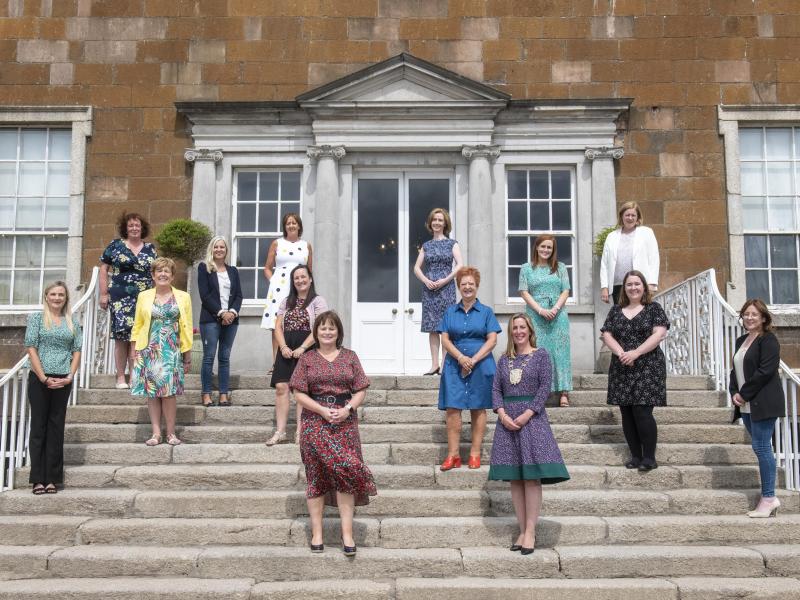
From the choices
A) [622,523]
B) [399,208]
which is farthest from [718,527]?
[399,208]

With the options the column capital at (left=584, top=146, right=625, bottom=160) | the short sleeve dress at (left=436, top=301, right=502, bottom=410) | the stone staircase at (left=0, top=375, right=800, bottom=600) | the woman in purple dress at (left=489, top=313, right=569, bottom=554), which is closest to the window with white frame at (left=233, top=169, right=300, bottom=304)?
the stone staircase at (left=0, top=375, right=800, bottom=600)

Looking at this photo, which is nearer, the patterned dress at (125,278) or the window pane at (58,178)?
the patterned dress at (125,278)

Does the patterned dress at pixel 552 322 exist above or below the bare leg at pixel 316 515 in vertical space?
above

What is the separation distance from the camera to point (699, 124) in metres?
9.49

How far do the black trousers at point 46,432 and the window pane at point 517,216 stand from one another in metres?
5.38

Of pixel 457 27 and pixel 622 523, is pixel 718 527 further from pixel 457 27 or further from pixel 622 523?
pixel 457 27

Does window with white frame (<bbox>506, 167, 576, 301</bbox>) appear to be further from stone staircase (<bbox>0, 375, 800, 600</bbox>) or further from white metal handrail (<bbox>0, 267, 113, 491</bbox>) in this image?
white metal handrail (<bbox>0, 267, 113, 491</bbox>)

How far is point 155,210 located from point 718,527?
6867 mm

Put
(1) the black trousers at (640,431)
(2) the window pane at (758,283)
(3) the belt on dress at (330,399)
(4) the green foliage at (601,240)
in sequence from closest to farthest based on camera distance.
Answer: (3) the belt on dress at (330,399) < (1) the black trousers at (640,431) < (4) the green foliage at (601,240) < (2) the window pane at (758,283)

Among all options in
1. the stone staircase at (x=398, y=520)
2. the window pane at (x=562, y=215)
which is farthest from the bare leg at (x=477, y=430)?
the window pane at (x=562, y=215)

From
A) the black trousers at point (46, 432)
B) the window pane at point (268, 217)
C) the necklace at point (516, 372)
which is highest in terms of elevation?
the window pane at point (268, 217)

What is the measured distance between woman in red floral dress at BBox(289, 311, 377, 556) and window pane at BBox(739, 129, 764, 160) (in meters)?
6.47

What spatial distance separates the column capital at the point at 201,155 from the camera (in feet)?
31.0

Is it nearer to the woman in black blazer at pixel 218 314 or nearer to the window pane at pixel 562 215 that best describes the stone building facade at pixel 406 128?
the window pane at pixel 562 215
